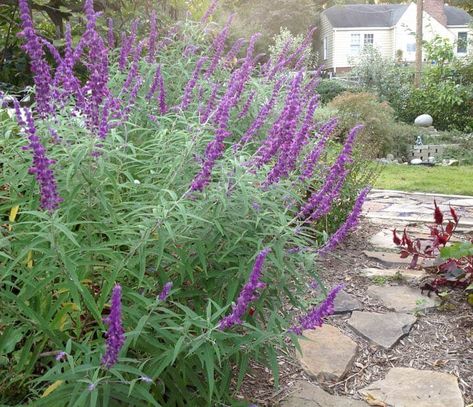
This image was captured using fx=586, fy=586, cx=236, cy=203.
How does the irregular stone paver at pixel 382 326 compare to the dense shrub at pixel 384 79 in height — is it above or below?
below

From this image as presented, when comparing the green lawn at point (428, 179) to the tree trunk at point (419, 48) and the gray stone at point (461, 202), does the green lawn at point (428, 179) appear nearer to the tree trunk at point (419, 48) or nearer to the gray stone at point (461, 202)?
the gray stone at point (461, 202)

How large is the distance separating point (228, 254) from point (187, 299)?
12.4 inches

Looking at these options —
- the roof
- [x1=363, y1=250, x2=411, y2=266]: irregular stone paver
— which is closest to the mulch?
[x1=363, y1=250, x2=411, y2=266]: irregular stone paver

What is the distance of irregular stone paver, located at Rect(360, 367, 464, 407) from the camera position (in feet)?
8.98

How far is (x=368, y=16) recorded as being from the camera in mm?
39469

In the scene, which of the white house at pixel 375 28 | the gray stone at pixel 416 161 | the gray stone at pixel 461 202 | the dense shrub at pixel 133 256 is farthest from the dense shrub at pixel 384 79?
the white house at pixel 375 28

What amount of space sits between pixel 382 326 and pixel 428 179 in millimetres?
6734

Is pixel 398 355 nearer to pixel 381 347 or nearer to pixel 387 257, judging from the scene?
pixel 381 347

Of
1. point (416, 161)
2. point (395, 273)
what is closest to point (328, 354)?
point (395, 273)

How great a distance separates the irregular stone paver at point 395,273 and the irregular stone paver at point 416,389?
4.41ft

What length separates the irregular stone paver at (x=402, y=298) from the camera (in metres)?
3.80

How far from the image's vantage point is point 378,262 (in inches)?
188

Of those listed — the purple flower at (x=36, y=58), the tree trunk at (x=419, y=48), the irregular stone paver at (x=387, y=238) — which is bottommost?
the irregular stone paver at (x=387, y=238)

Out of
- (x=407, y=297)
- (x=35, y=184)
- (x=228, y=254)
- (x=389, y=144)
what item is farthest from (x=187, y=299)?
(x=389, y=144)
